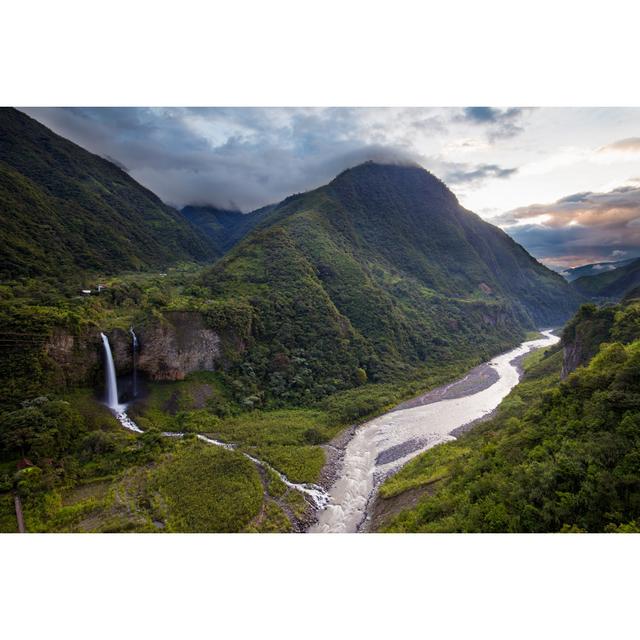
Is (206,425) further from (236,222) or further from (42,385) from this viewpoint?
(236,222)

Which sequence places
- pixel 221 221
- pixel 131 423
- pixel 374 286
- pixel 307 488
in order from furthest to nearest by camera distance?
1. pixel 221 221
2. pixel 374 286
3. pixel 131 423
4. pixel 307 488

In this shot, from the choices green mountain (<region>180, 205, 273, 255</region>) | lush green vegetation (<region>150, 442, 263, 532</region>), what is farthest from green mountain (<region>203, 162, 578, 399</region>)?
green mountain (<region>180, 205, 273, 255</region>)

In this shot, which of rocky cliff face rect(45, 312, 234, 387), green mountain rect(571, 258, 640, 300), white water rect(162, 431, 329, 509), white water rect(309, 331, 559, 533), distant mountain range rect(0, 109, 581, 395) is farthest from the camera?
distant mountain range rect(0, 109, 581, 395)

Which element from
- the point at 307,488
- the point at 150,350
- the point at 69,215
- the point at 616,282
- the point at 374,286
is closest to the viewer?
the point at 307,488

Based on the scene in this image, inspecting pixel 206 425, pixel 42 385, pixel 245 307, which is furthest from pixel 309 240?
pixel 42 385

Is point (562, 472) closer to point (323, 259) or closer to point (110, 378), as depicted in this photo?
point (110, 378)

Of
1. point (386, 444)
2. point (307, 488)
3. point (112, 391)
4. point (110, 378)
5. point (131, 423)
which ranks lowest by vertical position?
point (386, 444)

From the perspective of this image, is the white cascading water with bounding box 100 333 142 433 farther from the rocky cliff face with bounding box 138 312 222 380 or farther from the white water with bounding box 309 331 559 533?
the white water with bounding box 309 331 559 533

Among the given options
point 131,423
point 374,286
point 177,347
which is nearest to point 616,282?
point 374,286
